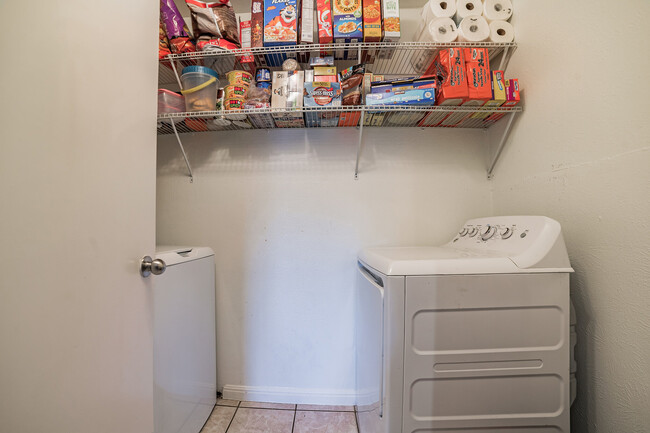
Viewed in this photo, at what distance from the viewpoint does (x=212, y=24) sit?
1237 millimetres

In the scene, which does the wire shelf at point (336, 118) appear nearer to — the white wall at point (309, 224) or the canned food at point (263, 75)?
the white wall at point (309, 224)

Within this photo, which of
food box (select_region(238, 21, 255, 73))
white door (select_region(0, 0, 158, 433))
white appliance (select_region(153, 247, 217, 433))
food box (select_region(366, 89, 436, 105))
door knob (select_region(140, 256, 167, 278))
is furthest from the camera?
food box (select_region(238, 21, 255, 73))

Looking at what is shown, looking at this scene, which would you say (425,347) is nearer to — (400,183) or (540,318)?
(540,318)

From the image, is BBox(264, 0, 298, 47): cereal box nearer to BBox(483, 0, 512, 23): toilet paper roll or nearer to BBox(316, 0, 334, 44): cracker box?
BBox(316, 0, 334, 44): cracker box

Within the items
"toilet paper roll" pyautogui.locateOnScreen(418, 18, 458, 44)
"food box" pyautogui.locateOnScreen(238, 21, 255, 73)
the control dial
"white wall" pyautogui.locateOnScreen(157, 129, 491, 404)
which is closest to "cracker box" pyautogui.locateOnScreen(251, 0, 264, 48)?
"food box" pyautogui.locateOnScreen(238, 21, 255, 73)

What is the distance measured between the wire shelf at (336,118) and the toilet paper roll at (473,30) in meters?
0.35

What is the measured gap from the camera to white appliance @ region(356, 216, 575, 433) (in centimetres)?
77

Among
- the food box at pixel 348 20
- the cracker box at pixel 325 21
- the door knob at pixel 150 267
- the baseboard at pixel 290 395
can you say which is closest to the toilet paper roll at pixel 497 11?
the food box at pixel 348 20

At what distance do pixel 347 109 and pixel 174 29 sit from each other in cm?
102

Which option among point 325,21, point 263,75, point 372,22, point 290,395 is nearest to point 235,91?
point 263,75

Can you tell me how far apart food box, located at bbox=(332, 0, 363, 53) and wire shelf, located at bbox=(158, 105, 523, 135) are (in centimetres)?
36

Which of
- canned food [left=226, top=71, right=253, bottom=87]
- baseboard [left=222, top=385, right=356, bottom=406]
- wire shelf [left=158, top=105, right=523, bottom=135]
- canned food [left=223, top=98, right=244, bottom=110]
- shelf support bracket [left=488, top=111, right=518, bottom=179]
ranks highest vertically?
canned food [left=226, top=71, right=253, bottom=87]

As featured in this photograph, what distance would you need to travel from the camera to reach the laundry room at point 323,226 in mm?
479

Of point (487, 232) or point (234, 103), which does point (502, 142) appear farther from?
point (234, 103)
